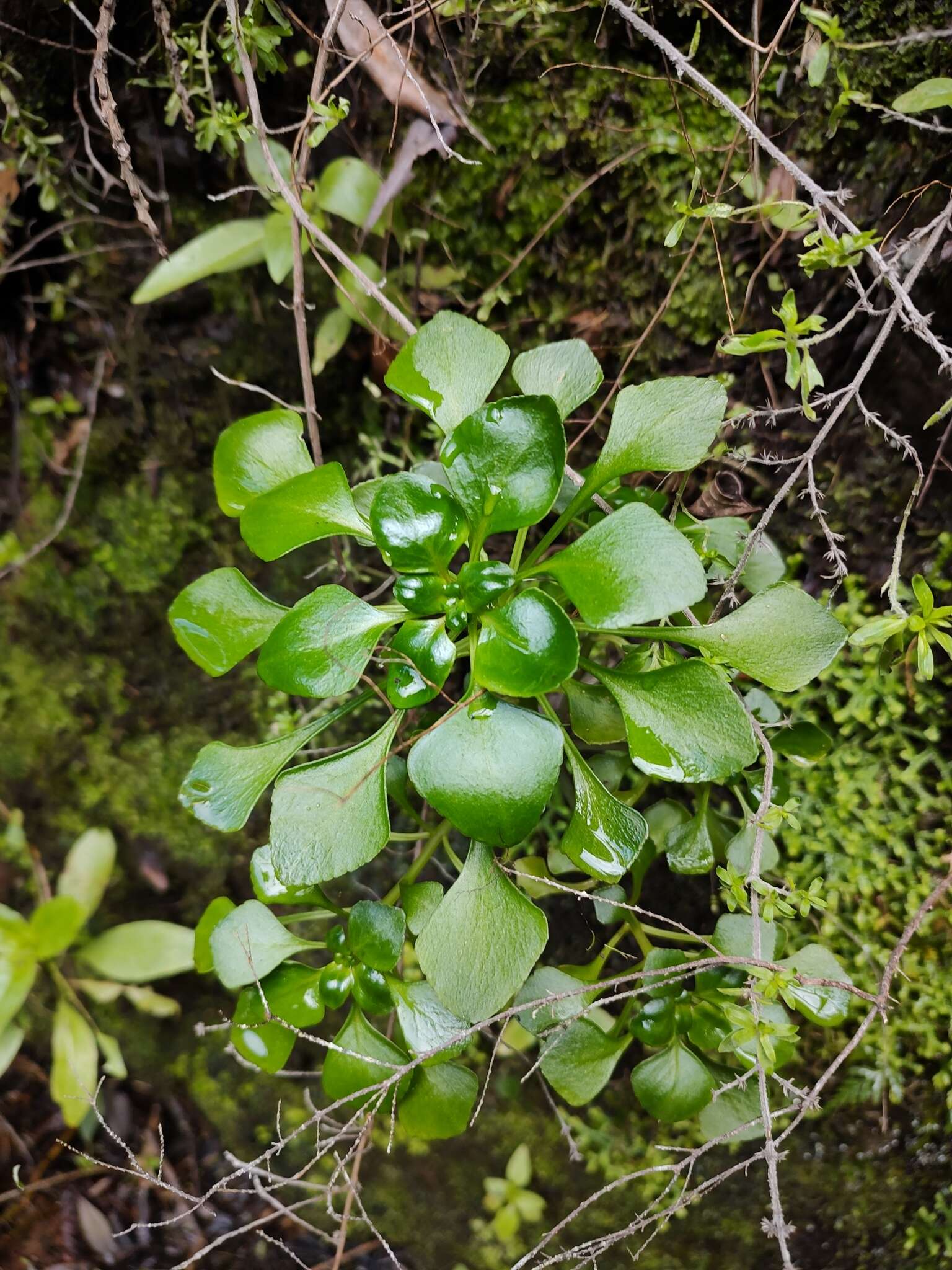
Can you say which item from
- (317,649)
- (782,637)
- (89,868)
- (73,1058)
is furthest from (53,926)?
(782,637)

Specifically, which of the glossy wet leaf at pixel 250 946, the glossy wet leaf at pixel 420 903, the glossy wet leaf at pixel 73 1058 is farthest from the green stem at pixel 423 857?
the glossy wet leaf at pixel 73 1058

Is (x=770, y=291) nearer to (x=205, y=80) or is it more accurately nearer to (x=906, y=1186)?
(x=205, y=80)

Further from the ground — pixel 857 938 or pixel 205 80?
pixel 205 80

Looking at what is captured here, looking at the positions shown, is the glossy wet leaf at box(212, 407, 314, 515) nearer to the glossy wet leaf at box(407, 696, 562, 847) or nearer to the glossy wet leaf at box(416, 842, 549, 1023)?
the glossy wet leaf at box(407, 696, 562, 847)

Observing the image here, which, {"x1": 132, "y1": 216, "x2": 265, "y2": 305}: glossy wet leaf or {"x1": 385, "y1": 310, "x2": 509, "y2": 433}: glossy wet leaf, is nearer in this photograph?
{"x1": 385, "y1": 310, "x2": 509, "y2": 433}: glossy wet leaf

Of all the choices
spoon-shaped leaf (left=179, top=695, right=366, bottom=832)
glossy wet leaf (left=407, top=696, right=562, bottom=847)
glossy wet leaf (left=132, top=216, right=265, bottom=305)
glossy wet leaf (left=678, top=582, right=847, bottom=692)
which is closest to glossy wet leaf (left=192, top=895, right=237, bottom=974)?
spoon-shaped leaf (left=179, top=695, right=366, bottom=832)

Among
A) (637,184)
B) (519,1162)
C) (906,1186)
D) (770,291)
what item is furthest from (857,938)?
(637,184)
